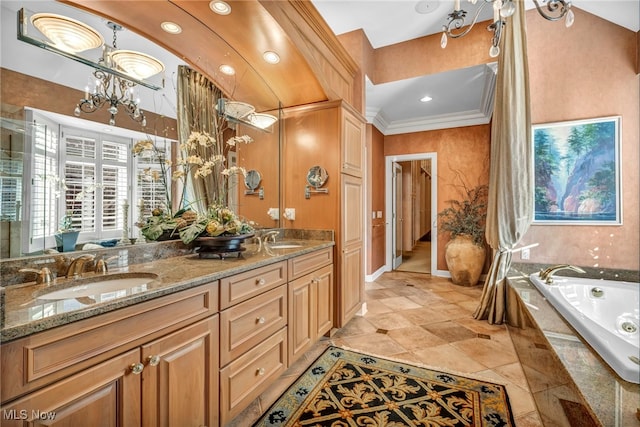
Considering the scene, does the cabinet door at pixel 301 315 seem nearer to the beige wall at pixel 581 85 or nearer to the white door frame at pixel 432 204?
the beige wall at pixel 581 85

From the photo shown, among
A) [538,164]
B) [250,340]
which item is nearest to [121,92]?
[250,340]

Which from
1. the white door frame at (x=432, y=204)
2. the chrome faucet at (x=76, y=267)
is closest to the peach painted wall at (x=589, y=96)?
the white door frame at (x=432, y=204)

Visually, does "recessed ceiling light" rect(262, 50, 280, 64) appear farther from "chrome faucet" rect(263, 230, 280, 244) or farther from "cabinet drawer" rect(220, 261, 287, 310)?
"cabinet drawer" rect(220, 261, 287, 310)

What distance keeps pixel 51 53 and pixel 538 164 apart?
3.80 metres

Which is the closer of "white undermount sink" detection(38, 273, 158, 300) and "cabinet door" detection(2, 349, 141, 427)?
"cabinet door" detection(2, 349, 141, 427)

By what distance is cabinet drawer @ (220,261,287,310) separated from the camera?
138 centimetres

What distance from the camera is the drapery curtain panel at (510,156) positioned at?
2.63m

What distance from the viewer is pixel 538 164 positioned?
9.25ft

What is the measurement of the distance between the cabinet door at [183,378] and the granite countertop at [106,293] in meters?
0.20

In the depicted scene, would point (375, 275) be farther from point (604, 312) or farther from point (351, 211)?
point (604, 312)

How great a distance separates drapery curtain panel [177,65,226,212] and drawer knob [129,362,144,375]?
1137mm

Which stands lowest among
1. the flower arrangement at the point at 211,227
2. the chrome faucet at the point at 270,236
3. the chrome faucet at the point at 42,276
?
the chrome faucet at the point at 42,276

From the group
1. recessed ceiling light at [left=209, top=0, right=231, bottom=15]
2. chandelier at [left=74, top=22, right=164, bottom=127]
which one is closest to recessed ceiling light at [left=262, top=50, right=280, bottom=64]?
recessed ceiling light at [left=209, top=0, right=231, bottom=15]

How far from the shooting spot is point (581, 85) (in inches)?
104
